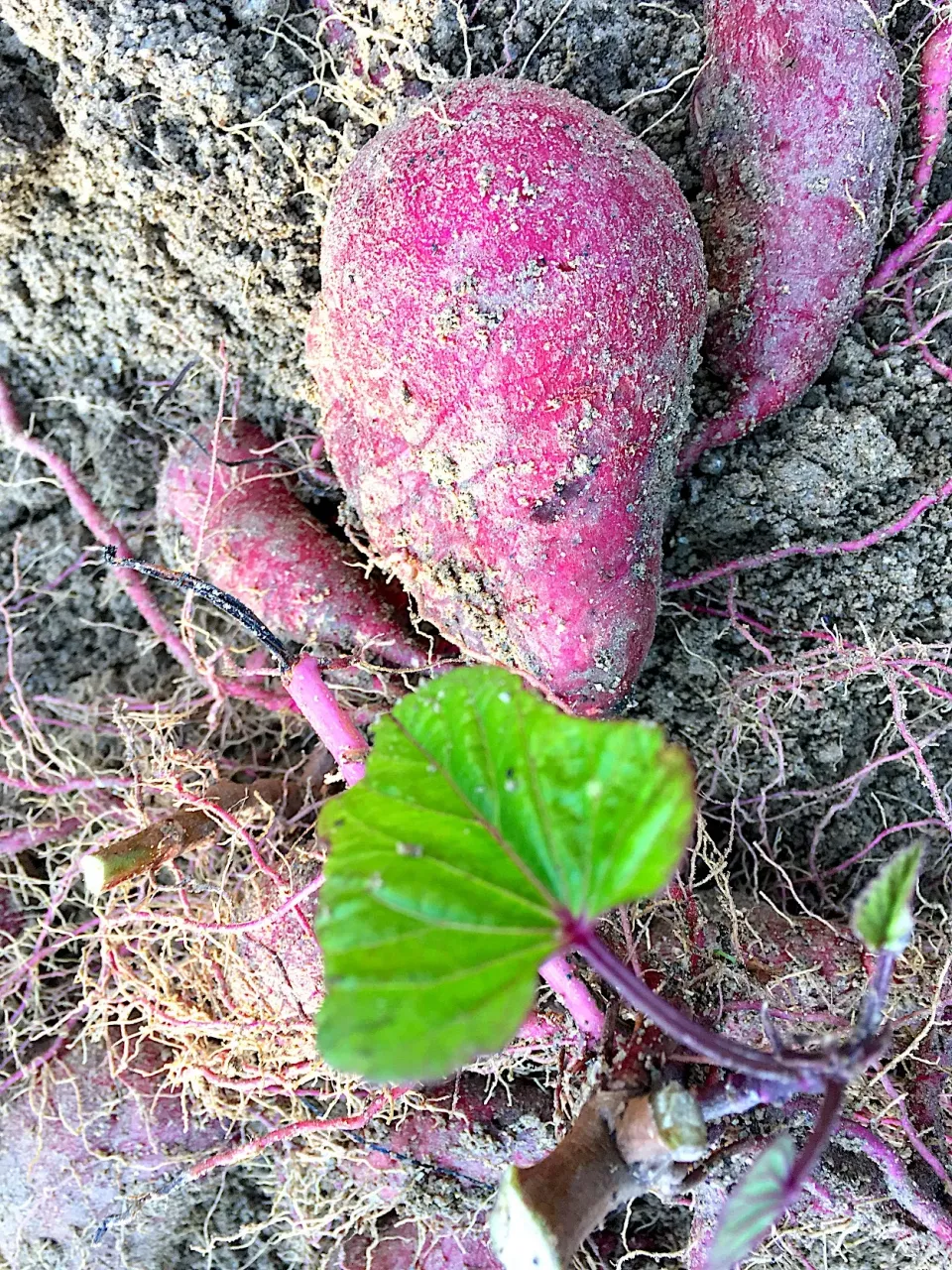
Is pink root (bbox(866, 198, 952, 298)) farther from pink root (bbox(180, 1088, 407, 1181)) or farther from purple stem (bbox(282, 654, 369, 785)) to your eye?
pink root (bbox(180, 1088, 407, 1181))

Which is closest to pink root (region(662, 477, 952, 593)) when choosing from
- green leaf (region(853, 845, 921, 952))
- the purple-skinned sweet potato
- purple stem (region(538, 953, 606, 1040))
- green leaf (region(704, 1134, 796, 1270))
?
the purple-skinned sweet potato

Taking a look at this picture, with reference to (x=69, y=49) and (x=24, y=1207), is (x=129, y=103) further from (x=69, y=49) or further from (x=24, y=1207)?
(x=24, y=1207)

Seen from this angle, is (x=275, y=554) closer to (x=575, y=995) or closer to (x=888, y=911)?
(x=575, y=995)

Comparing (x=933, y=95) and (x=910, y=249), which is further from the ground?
(x=933, y=95)

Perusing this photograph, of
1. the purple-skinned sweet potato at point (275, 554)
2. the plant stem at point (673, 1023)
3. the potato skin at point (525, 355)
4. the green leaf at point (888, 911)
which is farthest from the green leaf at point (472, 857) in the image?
the purple-skinned sweet potato at point (275, 554)

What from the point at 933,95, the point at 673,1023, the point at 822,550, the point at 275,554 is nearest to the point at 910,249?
the point at 933,95

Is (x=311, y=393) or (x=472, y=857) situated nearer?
(x=472, y=857)
